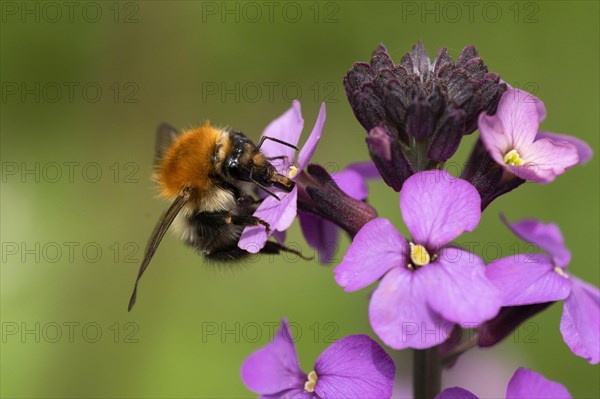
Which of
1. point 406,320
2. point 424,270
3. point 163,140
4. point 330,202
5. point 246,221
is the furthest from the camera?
point 163,140

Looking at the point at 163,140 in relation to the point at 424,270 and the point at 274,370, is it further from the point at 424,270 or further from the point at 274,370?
the point at 424,270

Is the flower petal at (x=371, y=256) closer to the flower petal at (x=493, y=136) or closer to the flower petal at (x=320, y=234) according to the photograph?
the flower petal at (x=493, y=136)

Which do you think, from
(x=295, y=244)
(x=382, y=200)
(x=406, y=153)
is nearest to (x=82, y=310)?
(x=295, y=244)

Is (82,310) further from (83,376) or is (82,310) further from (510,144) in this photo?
(510,144)

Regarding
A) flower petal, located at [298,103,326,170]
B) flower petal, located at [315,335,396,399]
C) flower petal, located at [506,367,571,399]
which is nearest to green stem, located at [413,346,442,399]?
flower petal, located at [315,335,396,399]

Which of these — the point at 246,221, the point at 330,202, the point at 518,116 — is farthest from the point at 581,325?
the point at 246,221

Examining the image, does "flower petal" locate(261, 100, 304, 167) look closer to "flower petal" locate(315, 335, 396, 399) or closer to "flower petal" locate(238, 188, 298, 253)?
"flower petal" locate(238, 188, 298, 253)
